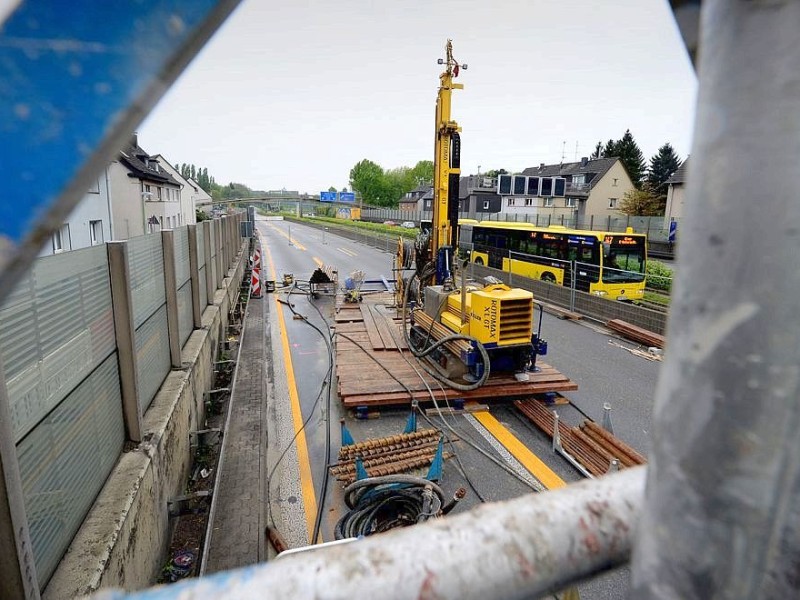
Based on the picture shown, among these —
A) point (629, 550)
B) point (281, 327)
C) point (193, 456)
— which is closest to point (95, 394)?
point (193, 456)

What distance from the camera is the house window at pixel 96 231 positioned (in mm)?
21391

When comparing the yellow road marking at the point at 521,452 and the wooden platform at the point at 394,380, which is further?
the wooden platform at the point at 394,380

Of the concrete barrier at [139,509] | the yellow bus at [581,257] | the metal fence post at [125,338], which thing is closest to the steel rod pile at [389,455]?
the concrete barrier at [139,509]

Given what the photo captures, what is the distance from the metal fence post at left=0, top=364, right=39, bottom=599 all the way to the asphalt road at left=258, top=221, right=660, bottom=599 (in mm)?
3021

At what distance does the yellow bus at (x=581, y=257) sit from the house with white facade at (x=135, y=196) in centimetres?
1769

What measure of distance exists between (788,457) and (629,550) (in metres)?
0.33

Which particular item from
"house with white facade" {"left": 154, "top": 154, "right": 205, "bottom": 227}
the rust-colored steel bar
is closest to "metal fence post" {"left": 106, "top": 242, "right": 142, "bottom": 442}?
the rust-colored steel bar

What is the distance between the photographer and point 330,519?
529 cm

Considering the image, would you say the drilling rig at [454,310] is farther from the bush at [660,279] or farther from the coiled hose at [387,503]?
the bush at [660,279]

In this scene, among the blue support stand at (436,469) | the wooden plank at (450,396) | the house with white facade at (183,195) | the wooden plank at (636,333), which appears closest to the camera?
the blue support stand at (436,469)

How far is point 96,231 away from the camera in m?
22.0

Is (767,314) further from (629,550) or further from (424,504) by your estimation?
(424,504)

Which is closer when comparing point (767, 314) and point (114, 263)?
point (767, 314)

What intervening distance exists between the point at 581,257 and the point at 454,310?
8.45 m
